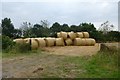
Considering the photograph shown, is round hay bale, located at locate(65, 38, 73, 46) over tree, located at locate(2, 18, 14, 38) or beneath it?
beneath

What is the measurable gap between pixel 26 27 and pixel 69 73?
15.8 m

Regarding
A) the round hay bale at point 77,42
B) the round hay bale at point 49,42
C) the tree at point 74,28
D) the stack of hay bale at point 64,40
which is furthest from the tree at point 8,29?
the round hay bale at point 77,42

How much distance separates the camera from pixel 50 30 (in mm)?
20453

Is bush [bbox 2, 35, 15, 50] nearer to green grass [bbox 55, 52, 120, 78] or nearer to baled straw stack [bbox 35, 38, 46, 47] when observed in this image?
baled straw stack [bbox 35, 38, 46, 47]

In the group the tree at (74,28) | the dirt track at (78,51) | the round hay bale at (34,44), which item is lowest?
the dirt track at (78,51)

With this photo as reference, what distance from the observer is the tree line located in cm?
1730

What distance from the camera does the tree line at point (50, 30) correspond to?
17297 millimetres

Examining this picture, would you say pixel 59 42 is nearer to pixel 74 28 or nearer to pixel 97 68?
pixel 74 28

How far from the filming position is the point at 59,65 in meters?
6.88

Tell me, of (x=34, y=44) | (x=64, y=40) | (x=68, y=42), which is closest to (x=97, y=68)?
(x=34, y=44)

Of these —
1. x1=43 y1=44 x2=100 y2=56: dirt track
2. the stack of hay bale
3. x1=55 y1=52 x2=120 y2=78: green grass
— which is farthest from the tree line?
x1=55 y1=52 x2=120 y2=78: green grass

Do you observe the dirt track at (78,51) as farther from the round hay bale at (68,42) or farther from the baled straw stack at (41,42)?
the round hay bale at (68,42)

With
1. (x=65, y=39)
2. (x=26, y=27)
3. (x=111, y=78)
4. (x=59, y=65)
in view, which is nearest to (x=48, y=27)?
(x=26, y=27)

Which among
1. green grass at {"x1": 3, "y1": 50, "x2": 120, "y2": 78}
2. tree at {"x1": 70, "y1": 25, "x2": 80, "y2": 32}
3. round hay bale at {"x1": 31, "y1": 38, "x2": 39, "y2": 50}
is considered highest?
tree at {"x1": 70, "y1": 25, "x2": 80, "y2": 32}
